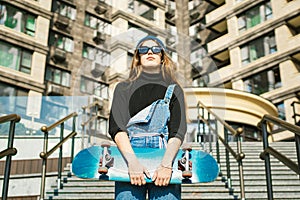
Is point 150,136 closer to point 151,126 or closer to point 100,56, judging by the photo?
point 151,126

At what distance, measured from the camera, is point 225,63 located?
30.6 meters

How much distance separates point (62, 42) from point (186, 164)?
2744 cm

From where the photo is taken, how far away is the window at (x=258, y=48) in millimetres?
26266

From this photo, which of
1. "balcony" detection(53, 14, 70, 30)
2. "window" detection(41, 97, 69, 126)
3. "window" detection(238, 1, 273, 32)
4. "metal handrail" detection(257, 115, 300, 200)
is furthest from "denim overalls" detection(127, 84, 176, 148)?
"balcony" detection(53, 14, 70, 30)

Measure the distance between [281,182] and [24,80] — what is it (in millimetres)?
20224

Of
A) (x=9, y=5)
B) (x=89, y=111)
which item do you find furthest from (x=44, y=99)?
(x=9, y=5)

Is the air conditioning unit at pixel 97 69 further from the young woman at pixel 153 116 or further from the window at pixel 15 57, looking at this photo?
→ the window at pixel 15 57

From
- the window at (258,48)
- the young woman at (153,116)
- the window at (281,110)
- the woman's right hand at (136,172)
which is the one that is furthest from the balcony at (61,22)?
the woman's right hand at (136,172)

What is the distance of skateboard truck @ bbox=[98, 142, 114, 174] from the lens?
219 cm

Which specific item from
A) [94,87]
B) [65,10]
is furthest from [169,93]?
[65,10]

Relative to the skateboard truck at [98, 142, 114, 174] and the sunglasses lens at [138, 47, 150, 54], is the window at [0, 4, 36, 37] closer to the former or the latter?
the sunglasses lens at [138, 47, 150, 54]

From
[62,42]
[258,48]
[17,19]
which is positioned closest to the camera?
[17,19]

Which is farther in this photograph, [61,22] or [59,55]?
[61,22]

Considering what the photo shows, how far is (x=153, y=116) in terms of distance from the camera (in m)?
2.36
